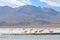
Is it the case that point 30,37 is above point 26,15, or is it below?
below

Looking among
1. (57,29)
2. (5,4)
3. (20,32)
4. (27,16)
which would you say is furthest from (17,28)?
(57,29)

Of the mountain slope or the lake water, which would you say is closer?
the lake water

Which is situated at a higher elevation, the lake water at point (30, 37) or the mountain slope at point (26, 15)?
the mountain slope at point (26, 15)

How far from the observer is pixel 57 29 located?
279cm

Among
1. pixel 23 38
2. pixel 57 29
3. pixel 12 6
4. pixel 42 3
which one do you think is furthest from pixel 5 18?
pixel 57 29

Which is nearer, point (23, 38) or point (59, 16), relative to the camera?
point (23, 38)

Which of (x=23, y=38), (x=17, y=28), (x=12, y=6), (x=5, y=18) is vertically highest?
(x=12, y=6)

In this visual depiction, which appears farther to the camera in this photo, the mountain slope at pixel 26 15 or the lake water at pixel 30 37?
the mountain slope at pixel 26 15

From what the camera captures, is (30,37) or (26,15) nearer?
(30,37)

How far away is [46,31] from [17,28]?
0.45m

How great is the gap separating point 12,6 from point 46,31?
0.67m

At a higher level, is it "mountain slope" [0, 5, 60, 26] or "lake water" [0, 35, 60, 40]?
"mountain slope" [0, 5, 60, 26]

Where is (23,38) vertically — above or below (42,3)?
below

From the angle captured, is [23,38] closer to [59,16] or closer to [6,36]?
[6,36]
